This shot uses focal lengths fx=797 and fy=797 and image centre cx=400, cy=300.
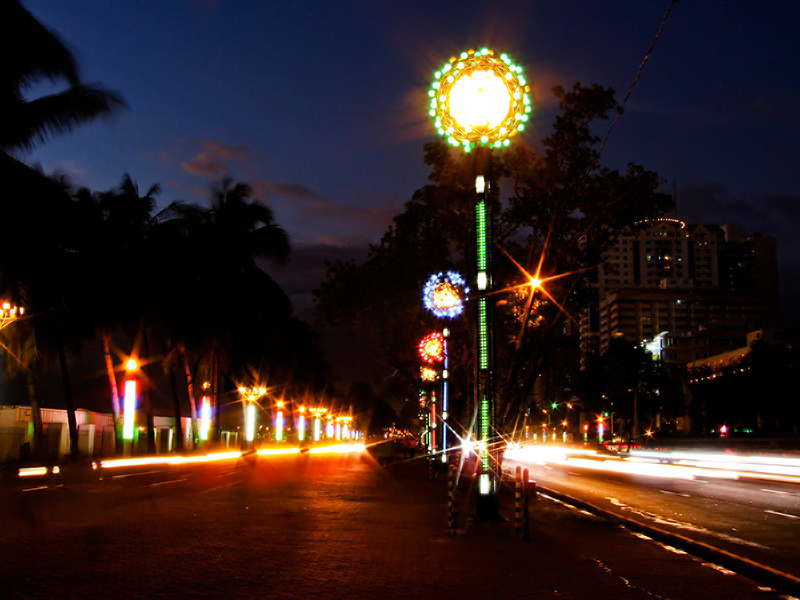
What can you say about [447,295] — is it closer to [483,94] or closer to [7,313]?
[483,94]

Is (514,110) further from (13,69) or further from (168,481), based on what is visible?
(168,481)

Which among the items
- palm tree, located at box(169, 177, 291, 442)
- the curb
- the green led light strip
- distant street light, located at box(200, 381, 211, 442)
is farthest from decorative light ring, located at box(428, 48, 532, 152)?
distant street light, located at box(200, 381, 211, 442)

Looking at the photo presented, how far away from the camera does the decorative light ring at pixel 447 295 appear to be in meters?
21.9

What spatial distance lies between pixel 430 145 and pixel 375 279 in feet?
22.9

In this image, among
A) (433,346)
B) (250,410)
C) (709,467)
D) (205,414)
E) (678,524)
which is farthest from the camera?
(250,410)

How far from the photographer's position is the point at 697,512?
17625 mm

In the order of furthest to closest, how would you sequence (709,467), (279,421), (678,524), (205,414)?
(279,421), (205,414), (709,467), (678,524)

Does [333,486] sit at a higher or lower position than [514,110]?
lower

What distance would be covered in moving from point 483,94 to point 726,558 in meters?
7.99

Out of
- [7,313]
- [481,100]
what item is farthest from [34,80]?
[481,100]

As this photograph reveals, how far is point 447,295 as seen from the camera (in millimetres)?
21969

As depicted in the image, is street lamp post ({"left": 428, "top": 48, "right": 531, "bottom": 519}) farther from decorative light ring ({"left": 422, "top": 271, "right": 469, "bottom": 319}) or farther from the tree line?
the tree line

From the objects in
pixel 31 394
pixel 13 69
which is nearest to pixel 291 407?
pixel 31 394

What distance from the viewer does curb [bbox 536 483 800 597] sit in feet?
29.6
